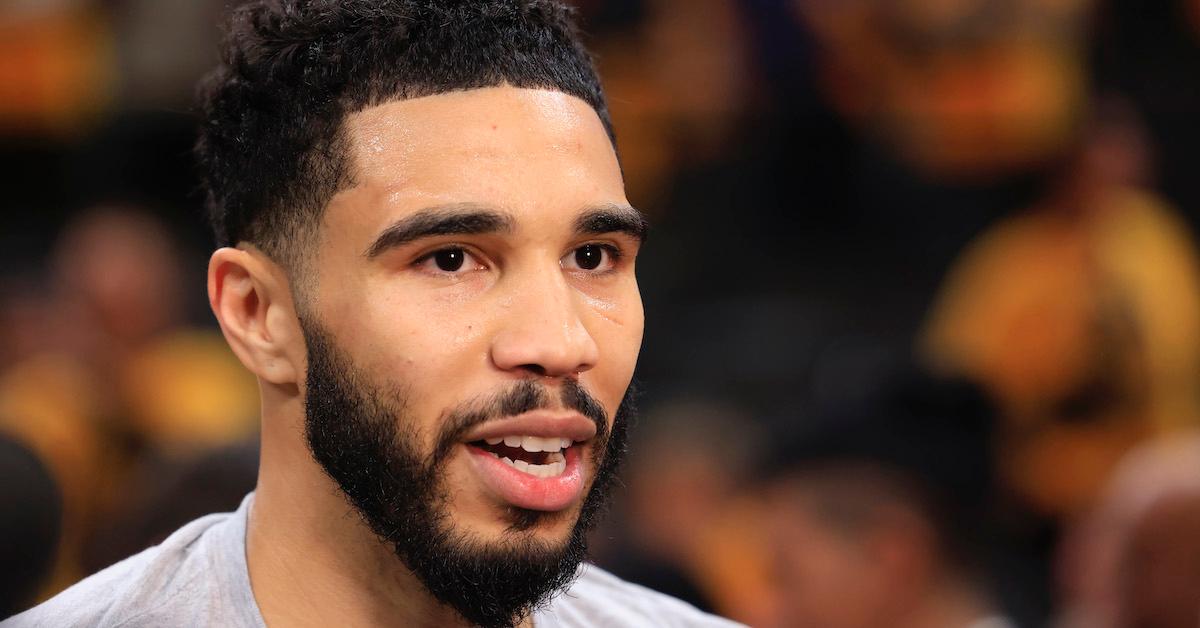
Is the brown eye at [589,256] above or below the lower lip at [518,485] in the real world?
above

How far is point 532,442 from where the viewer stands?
7.25ft

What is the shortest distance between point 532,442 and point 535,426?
36 millimetres

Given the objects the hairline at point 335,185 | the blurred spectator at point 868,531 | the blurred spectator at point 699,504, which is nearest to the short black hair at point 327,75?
the hairline at point 335,185

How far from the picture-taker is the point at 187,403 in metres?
6.41

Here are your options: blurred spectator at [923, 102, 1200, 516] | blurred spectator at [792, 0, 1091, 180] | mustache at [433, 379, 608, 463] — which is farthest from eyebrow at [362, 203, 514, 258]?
blurred spectator at [792, 0, 1091, 180]

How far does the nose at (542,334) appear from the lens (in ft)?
7.07

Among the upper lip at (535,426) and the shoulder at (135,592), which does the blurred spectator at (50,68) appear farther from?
the upper lip at (535,426)

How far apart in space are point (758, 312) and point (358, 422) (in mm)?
5792

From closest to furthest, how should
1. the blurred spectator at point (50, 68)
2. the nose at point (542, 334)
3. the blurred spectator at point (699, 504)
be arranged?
1. the nose at point (542, 334)
2. the blurred spectator at point (699, 504)
3. the blurred spectator at point (50, 68)

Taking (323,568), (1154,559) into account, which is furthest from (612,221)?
(1154,559)

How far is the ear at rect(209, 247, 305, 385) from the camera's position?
2.32 metres

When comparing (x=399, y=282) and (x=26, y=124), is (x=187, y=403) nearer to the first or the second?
(x=26, y=124)

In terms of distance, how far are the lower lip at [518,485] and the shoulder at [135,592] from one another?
1.70ft

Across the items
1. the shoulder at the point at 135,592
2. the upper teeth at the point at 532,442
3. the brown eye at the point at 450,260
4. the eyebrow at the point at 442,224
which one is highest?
the eyebrow at the point at 442,224
